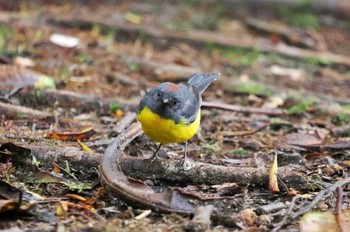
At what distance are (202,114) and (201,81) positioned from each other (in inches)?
26.4

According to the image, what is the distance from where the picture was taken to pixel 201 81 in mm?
5918

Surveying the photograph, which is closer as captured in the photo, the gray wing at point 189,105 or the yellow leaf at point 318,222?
the yellow leaf at point 318,222

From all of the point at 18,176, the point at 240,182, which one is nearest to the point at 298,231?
the point at 240,182

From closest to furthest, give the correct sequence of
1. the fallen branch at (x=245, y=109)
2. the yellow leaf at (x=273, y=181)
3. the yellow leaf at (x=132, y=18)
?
the yellow leaf at (x=273, y=181), the fallen branch at (x=245, y=109), the yellow leaf at (x=132, y=18)

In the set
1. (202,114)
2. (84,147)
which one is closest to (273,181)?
(84,147)

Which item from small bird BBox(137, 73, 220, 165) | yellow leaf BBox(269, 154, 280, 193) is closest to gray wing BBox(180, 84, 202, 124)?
small bird BBox(137, 73, 220, 165)

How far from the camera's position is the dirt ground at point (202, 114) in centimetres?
389

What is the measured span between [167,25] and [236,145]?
4.18 m

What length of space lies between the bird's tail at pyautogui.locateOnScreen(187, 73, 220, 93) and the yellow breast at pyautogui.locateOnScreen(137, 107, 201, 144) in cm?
90

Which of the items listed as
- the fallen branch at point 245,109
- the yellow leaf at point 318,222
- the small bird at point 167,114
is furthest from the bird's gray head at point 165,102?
the yellow leaf at point 318,222

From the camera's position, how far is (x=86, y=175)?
445cm

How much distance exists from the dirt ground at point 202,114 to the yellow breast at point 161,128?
17 cm

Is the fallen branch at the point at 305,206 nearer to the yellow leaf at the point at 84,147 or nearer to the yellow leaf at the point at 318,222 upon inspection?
the yellow leaf at the point at 318,222

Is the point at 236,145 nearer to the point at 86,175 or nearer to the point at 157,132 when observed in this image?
the point at 157,132
